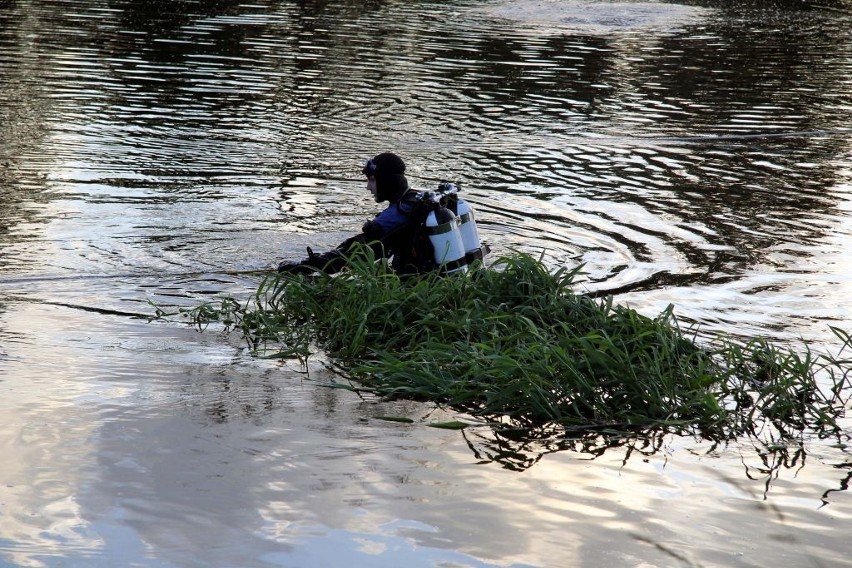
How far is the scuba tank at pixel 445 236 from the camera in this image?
7.12 meters

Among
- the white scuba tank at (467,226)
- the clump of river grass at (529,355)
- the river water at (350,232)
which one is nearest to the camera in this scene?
the river water at (350,232)

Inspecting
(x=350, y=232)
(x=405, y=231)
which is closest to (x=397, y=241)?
(x=405, y=231)

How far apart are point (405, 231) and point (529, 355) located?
1607 millimetres

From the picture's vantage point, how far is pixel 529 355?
6.25 metres

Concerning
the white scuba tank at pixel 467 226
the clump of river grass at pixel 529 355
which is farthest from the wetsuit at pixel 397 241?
the white scuba tank at pixel 467 226

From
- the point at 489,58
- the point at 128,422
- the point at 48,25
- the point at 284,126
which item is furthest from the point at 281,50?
the point at 128,422

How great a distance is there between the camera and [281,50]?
71.9ft

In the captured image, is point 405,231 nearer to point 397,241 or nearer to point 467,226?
point 397,241

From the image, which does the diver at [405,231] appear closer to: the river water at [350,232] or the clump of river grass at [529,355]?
the clump of river grass at [529,355]

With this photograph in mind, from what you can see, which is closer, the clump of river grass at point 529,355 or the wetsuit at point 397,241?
the clump of river grass at point 529,355

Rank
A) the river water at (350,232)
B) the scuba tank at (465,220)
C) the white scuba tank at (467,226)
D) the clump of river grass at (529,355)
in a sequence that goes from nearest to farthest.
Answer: the river water at (350,232), the clump of river grass at (529,355), the scuba tank at (465,220), the white scuba tank at (467,226)

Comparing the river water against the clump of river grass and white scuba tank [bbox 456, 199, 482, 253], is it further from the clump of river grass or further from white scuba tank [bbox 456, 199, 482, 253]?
white scuba tank [bbox 456, 199, 482, 253]

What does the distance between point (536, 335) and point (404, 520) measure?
6.11 ft

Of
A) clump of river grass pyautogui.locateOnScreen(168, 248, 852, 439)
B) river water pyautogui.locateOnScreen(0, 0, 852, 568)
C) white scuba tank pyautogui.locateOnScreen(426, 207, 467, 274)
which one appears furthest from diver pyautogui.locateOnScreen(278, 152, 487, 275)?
river water pyautogui.locateOnScreen(0, 0, 852, 568)
